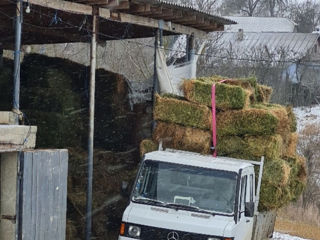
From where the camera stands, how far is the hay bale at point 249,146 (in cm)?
1184

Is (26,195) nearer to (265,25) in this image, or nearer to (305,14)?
(265,25)

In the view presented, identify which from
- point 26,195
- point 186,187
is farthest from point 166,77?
point 26,195

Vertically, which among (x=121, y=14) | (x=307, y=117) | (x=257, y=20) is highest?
(x=257, y=20)

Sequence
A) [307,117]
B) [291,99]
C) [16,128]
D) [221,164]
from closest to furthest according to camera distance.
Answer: [16,128] < [221,164] < [307,117] < [291,99]

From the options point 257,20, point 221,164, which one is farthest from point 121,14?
point 257,20

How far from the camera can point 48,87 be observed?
15.1 metres

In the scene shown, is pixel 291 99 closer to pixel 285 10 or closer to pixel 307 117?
pixel 307 117

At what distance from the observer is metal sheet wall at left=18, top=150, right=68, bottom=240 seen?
8.73 m

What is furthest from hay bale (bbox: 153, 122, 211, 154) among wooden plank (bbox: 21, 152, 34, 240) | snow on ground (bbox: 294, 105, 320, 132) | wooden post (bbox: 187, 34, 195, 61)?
snow on ground (bbox: 294, 105, 320, 132)

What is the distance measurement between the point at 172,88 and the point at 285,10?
63.6 meters

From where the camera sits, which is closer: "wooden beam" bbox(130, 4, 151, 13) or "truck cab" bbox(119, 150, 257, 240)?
"truck cab" bbox(119, 150, 257, 240)

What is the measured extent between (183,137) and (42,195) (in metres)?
4.00

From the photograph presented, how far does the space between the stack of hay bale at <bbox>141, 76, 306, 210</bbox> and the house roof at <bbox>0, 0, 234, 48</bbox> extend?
2.00 m

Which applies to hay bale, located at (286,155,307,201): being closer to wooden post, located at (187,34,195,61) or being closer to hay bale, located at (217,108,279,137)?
hay bale, located at (217,108,279,137)
